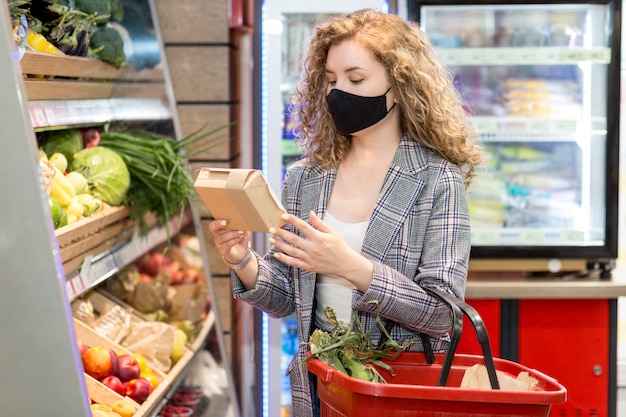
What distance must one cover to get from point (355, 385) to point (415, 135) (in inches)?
33.1

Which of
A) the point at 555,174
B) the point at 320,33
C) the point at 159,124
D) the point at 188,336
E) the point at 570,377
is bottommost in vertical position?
the point at 570,377

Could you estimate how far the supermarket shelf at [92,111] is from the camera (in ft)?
7.89

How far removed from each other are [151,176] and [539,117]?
1.81 metres

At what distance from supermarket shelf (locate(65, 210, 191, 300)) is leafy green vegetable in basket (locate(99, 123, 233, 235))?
0.21 ft

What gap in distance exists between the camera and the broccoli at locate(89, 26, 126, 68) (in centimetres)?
Answer: 300

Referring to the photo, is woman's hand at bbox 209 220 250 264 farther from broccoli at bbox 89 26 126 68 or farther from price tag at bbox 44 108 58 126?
broccoli at bbox 89 26 126 68

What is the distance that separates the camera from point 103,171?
2951 millimetres

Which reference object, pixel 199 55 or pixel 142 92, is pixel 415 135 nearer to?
pixel 142 92

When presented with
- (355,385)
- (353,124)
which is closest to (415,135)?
(353,124)

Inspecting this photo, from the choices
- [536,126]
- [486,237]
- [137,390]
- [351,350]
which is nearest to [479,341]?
[351,350]

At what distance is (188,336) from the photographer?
350cm

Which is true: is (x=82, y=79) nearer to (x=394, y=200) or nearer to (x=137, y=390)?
(x=137, y=390)

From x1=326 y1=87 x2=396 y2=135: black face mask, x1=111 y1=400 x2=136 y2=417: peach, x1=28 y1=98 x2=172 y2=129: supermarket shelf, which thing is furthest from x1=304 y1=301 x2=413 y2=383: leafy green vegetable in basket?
x1=28 y1=98 x2=172 y2=129: supermarket shelf

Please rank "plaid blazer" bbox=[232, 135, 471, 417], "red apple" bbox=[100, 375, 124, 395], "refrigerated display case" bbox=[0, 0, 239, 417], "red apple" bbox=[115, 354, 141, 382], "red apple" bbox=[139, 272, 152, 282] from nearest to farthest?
"refrigerated display case" bbox=[0, 0, 239, 417] < "plaid blazer" bbox=[232, 135, 471, 417] < "red apple" bbox=[100, 375, 124, 395] < "red apple" bbox=[115, 354, 141, 382] < "red apple" bbox=[139, 272, 152, 282]
